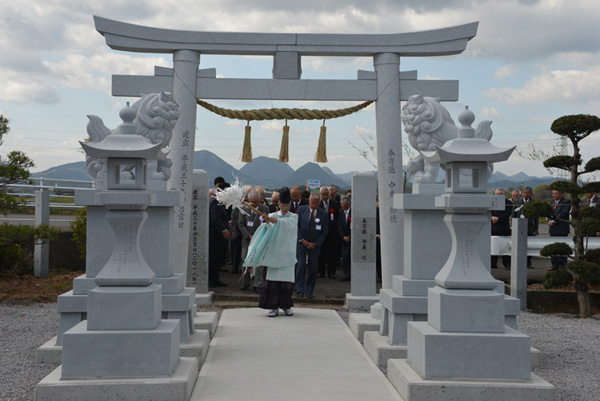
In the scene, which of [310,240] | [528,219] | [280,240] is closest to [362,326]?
[280,240]

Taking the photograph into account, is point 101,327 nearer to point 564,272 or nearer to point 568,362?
point 568,362

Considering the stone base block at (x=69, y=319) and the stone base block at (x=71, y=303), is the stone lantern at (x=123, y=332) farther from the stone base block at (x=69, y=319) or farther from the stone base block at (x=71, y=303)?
the stone base block at (x=69, y=319)

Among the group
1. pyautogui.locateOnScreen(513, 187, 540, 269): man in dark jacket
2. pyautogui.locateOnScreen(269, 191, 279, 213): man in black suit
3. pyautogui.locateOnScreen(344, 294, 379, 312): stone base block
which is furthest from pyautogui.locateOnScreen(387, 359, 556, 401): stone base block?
pyautogui.locateOnScreen(269, 191, 279, 213): man in black suit

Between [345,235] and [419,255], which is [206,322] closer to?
[419,255]

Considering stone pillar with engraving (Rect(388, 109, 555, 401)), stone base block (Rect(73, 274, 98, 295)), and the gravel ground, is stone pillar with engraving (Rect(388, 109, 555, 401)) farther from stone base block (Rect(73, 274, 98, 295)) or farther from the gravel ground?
stone base block (Rect(73, 274, 98, 295))

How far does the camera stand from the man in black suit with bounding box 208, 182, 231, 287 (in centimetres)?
1019

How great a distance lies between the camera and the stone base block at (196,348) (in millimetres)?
5707

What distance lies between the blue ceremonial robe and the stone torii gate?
1.07m

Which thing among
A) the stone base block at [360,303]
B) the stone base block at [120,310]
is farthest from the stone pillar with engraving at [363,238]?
the stone base block at [120,310]

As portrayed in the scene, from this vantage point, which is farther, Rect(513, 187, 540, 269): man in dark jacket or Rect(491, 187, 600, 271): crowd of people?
Rect(513, 187, 540, 269): man in dark jacket

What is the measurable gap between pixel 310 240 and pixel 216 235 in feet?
5.87

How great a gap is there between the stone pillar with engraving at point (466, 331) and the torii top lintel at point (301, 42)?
3.48m

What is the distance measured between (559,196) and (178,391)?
294 inches

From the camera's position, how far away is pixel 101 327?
4508 mm
